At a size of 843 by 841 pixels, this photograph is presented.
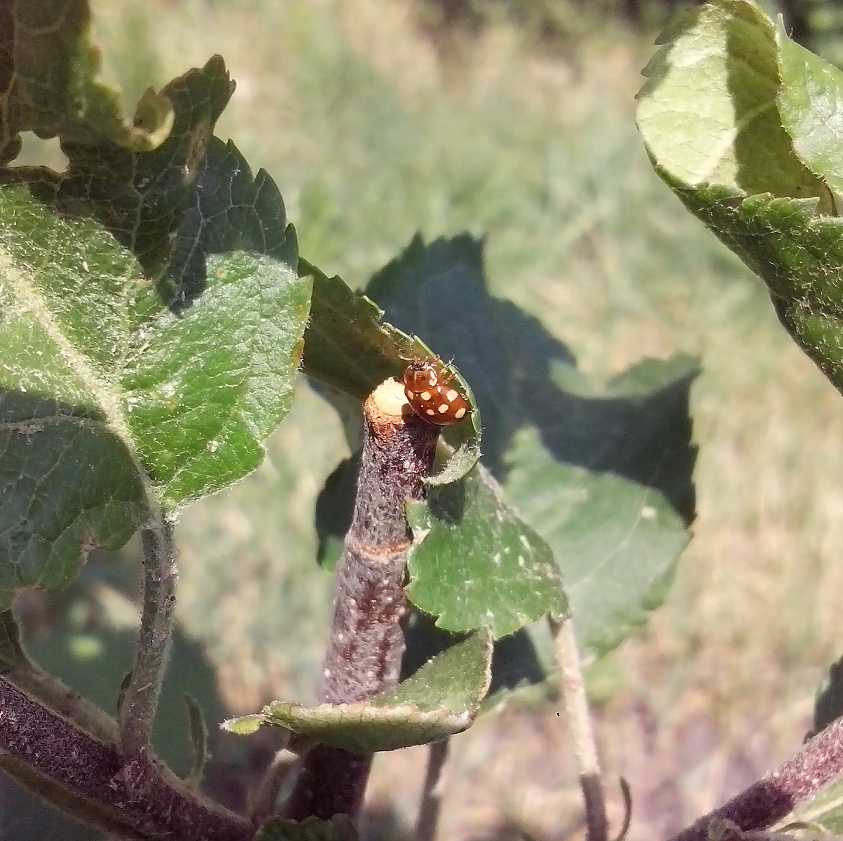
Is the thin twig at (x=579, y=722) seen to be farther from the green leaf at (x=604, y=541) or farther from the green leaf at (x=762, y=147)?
the green leaf at (x=762, y=147)

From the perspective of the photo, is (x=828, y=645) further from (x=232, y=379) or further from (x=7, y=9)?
(x=7, y=9)

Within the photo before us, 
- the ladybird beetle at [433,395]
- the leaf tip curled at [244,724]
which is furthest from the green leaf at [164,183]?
the leaf tip curled at [244,724]

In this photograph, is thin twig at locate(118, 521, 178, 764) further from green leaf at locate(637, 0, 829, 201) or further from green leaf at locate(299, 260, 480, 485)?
green leaf at locate(637, 0, 829, 201)

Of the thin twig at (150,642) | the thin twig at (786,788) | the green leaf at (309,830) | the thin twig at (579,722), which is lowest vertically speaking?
the thin twig at (579,722)

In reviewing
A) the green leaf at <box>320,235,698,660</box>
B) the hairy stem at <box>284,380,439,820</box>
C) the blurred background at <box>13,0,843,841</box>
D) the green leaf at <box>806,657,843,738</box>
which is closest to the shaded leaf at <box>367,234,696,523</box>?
the green leaf at <box>320,235,698,660</box>

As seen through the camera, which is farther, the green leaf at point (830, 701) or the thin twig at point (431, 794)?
the thin twig at point (431, 794)
